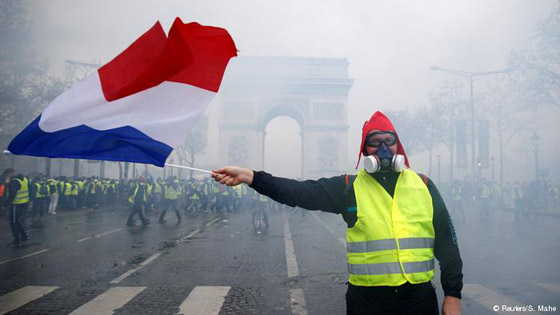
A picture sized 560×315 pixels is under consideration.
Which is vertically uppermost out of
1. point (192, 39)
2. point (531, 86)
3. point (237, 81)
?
point (237, 81)

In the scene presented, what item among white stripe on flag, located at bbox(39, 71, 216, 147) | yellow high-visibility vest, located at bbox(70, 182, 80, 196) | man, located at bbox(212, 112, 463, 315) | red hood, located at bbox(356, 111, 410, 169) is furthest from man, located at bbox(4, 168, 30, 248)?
yellow high-visibility vest, located at bbox(70, 182, 80, 196)

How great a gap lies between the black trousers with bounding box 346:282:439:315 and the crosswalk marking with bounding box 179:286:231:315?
8.20 ft

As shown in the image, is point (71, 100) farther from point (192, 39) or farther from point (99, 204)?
point (99, 204)

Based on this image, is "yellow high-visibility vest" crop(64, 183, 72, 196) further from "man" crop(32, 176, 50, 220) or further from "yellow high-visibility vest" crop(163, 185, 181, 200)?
"yellow high-visibility vest" crop(163, 185, 181, 200)

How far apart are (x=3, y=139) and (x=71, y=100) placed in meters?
→ 26.5

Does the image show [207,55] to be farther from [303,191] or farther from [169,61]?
[303,191]

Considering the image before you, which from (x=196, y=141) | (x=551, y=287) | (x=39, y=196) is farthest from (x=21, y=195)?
(x=196, y=141)

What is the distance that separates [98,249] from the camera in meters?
8.27

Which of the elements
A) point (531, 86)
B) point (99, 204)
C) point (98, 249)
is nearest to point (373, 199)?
point (98, 249)

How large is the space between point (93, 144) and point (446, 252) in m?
2.51

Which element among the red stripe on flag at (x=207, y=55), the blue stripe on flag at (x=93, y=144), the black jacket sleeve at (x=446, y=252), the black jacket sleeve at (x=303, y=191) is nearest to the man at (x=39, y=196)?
the blue stripe on flag at (x=93, y=144)

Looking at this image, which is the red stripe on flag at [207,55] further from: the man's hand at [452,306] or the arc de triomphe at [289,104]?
the arc de triomphe at [289,104]

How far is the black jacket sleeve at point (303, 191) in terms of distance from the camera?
2.28m

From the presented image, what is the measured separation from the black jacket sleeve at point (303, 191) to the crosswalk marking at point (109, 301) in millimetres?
3016
